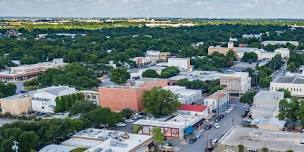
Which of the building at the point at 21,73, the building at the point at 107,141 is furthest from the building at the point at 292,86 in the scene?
the building at the point at 21,73

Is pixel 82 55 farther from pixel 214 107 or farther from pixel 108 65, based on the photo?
pixel 214 107

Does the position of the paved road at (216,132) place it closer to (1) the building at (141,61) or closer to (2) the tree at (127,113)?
(2) the tree at (127,113)

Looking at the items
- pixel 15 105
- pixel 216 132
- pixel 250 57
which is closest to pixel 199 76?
pixel 216 132

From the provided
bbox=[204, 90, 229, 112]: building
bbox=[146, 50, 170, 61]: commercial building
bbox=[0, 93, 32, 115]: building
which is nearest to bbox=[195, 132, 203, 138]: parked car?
bbox=[204, 90, 229, 112]: building

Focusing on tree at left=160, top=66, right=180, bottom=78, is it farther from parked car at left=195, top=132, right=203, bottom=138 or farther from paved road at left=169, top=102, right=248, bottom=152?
parked car at left=195, top=132, right=203, bottom=138

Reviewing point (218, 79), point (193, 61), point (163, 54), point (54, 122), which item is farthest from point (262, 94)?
point (163, 54)

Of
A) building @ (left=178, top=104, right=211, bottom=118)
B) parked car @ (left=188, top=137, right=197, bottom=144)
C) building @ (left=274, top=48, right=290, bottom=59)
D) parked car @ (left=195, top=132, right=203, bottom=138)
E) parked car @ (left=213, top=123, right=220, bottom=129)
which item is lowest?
parked car @ (left=188, top=137, right=197, bottom=144)

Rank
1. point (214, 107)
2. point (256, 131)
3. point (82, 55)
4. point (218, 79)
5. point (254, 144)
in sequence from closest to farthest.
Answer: point (254, 144), point (256, 131), point (214, 107), point (218, 79), point (82, 55)
